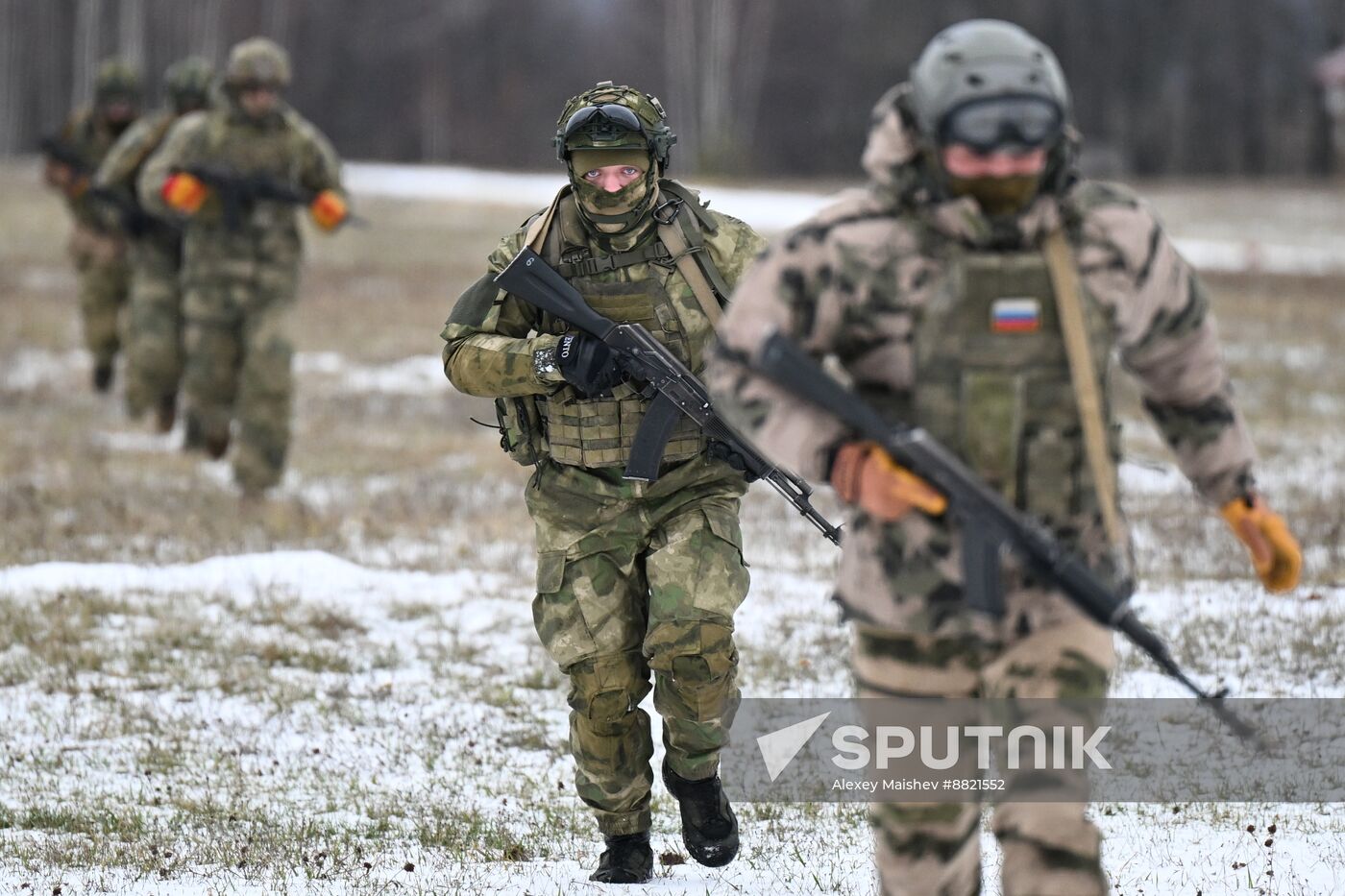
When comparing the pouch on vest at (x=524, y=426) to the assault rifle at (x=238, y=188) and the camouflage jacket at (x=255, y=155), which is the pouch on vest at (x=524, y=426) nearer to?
the assault rifle at (x=238, y=188)

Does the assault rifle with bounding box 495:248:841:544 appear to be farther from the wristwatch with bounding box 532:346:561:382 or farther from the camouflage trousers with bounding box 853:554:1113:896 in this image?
the camouflage trousers with bounding box 853:554:1113:896

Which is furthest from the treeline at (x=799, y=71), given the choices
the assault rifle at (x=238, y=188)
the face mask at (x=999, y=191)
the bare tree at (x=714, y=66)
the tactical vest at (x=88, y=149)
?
the face mask at (x=999, y=191)

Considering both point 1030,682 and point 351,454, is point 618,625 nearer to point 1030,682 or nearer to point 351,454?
point 1030,682

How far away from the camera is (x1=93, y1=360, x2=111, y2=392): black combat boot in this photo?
15.3m

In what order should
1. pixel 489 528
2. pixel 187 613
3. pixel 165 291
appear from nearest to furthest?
pixel 187 613, pixel 489 528, pixel 165 291

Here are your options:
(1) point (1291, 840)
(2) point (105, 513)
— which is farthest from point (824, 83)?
(1) point (1291, 840)

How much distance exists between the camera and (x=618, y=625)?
15.4 ft

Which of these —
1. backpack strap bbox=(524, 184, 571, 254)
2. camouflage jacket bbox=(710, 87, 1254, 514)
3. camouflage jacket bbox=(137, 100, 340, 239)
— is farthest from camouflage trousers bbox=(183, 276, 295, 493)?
camouflage jacket bbox=(710, 87, 1254, 514)

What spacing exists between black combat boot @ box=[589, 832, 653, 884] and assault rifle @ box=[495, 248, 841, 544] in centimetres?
99

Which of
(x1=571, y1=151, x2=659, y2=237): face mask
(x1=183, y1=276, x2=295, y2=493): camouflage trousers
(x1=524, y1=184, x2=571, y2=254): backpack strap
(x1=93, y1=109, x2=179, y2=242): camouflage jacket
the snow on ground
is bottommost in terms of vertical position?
the snow on ground

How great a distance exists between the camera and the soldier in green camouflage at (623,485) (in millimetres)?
4629

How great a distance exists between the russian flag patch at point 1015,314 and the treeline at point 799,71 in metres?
42.3

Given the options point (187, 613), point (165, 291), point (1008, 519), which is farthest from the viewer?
point (165, 291)

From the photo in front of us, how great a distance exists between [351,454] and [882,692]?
9.64 m
